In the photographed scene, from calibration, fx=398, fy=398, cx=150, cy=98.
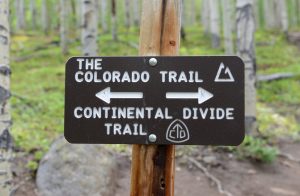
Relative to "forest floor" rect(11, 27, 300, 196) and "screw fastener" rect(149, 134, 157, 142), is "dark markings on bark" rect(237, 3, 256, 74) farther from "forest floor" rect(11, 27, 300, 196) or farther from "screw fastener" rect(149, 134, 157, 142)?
"screw fastener" rect(149, 134, 157, 142)

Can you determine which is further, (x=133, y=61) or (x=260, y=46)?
(x=260, y=46)

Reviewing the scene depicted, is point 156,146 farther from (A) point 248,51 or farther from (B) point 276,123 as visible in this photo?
(B) point 276,123

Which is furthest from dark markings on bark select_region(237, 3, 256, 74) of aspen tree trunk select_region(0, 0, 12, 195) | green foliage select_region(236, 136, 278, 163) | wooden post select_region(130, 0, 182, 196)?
wooden post select_region(130, 0, 182, 196)

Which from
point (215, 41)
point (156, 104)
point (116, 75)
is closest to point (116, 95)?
point (116, 75)

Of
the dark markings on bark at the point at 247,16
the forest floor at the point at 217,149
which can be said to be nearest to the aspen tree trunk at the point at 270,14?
the forest floor at the point at 217,149

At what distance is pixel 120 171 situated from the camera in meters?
6.27

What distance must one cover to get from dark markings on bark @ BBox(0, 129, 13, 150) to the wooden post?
1689mm

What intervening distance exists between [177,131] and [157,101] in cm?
17

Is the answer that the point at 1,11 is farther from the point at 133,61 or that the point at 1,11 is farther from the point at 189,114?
the point at 189,114

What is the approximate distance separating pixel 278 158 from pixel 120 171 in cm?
308

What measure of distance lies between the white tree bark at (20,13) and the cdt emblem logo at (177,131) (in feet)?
96.4

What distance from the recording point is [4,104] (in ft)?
10.8

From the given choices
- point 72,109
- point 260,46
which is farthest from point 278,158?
point 260,46

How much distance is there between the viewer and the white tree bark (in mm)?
29688
